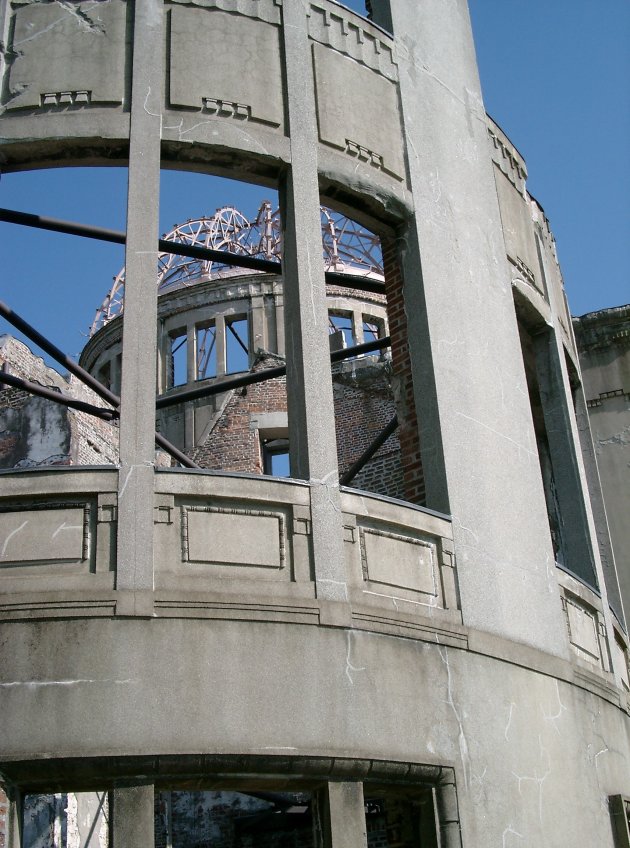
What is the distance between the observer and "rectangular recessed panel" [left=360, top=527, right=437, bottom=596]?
8.43 meters

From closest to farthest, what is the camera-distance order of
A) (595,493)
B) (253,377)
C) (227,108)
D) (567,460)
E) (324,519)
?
1. (324,519)
2. (227,108)
3. (567,460)
4. (253,377)
5. (595,493)

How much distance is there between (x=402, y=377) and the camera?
33.4 ft

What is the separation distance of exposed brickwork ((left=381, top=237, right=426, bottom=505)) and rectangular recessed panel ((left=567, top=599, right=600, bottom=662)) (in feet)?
6.45

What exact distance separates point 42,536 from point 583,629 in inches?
214

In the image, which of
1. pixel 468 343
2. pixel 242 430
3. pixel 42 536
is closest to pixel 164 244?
pixel 468 343

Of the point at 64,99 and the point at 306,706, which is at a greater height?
the point at 64,99

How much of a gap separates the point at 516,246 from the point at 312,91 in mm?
3099

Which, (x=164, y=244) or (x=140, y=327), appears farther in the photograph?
(x=164, y=244)

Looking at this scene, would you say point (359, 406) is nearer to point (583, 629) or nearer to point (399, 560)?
point (583, 629)

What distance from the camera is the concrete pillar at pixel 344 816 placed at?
746cm

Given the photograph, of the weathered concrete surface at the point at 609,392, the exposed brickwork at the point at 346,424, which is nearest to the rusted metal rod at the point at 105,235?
the weathered concrete surface at the point at 609,392

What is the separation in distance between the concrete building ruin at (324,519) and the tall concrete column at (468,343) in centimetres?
3

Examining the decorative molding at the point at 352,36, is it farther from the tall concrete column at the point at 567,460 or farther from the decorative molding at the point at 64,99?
the tall concrete column at the point at 567,460

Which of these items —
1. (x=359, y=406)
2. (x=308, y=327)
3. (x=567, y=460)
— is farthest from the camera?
(x=359, y=406)
